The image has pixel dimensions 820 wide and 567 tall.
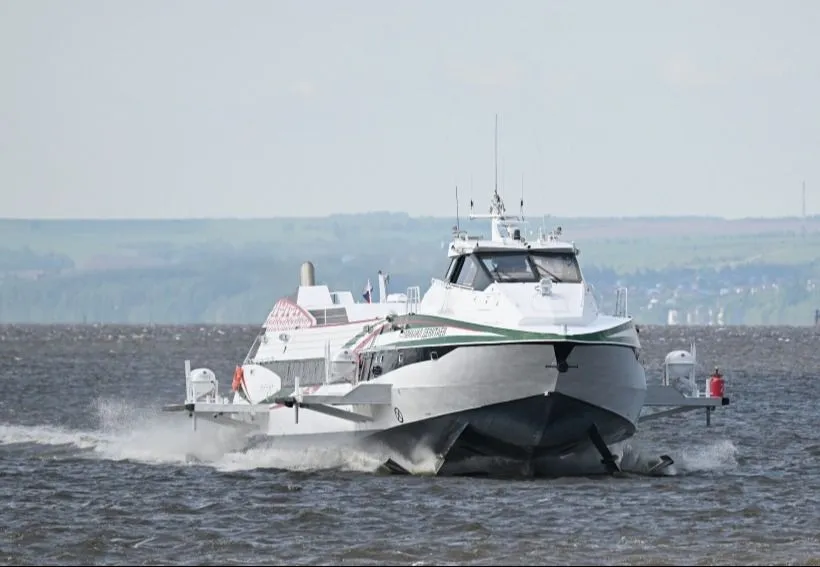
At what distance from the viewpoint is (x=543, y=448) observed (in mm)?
37562

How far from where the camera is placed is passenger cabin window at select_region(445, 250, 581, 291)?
125 ft

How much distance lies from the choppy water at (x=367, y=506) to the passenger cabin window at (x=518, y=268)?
13.4 feet

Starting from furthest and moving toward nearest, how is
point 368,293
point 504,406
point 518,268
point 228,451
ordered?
point 368,293 < point 228,451 < point 518,268 < point 504,406

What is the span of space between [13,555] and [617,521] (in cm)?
1018

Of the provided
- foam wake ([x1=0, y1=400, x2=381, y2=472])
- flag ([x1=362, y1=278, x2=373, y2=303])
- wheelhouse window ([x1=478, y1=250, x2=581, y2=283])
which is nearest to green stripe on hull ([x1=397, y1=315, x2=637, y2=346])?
wheelhouse window ([x1=478, y1=250, x2=581, y2=283])

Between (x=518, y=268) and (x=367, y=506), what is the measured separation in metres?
6.68

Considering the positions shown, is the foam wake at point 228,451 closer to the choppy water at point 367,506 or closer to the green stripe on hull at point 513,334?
the choppy water at point 367,506

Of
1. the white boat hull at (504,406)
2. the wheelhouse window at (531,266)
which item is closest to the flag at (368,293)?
the white boat hull at (504,406)

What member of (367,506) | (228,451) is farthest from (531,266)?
(228,451)

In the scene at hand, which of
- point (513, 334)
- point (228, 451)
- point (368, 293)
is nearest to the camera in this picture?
point (513, 334)

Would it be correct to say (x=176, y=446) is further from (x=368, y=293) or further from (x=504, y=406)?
(x=504, y=406)

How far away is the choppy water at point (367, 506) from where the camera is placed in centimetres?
2898

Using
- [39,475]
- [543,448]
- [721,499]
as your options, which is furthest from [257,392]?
[721,499]

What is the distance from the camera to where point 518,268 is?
1510 inches
